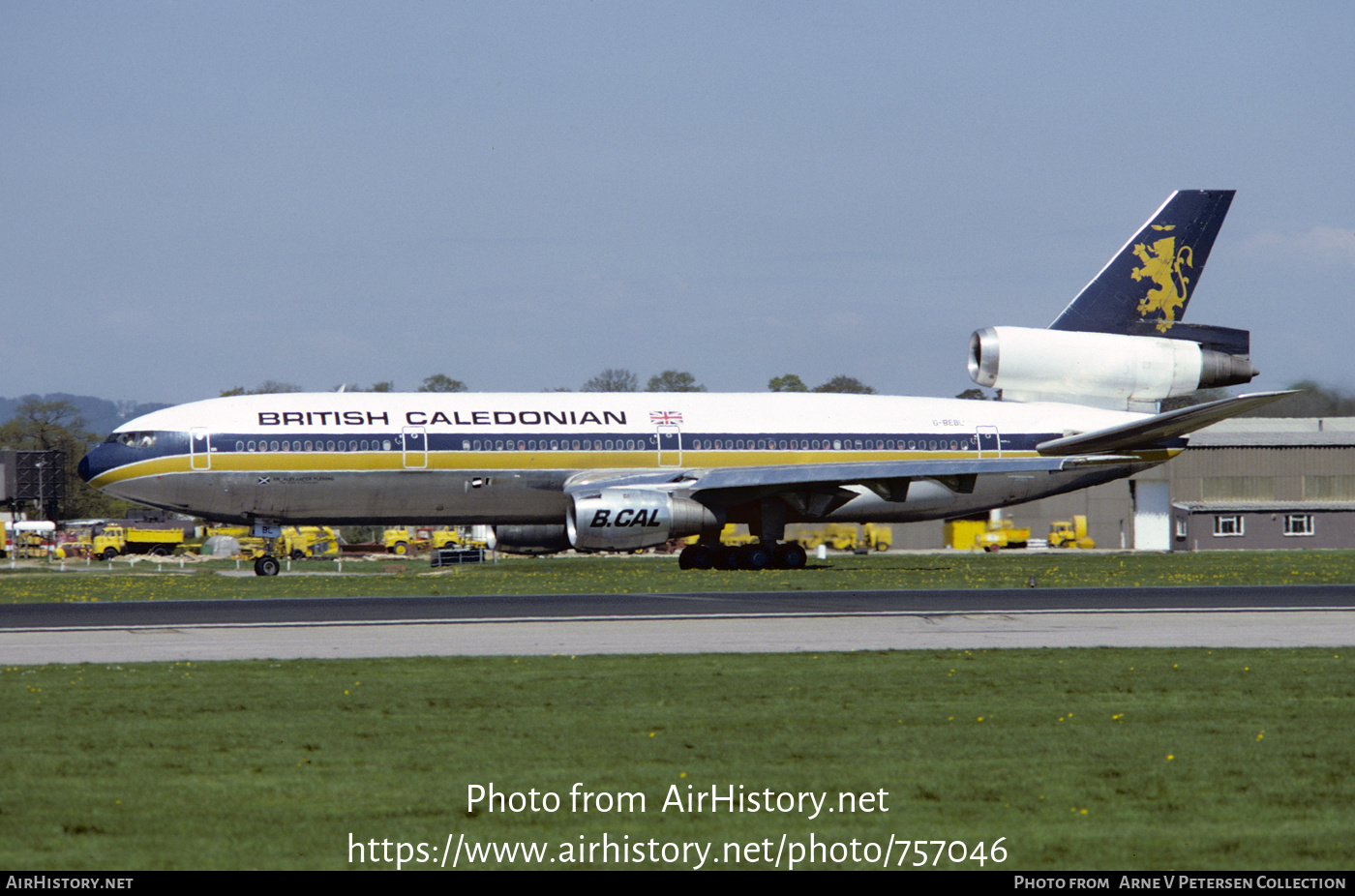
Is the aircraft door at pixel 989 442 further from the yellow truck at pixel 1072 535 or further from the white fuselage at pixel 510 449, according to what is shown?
the yellow truck at pixel 1072 535

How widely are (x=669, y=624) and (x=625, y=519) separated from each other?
13985mm

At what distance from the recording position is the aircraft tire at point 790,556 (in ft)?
134

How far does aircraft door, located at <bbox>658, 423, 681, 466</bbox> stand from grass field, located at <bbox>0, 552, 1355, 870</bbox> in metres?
22.5

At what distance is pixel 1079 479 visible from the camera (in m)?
43.4

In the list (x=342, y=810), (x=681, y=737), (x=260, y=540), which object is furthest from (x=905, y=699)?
(x=260, y=540)

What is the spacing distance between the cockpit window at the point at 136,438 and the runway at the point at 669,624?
11295 mm

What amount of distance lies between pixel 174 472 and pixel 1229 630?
29033mm

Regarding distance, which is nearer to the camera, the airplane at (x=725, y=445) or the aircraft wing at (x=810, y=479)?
the aircraft wing at (x=810, y=479)

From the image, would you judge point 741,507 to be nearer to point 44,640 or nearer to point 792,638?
point 792,638

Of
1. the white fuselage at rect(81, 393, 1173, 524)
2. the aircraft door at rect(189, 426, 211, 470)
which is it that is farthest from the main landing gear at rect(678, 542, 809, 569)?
the aircraft door at rect(189, 426, 211, 470)

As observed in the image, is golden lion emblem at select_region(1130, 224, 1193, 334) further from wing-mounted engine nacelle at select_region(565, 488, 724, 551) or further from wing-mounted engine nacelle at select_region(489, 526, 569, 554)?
wing-mounted engine nacelle at select_region(489, 526, 569, 554)

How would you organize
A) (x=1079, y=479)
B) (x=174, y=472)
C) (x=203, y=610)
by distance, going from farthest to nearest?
1. (x=1079, y=479)
2. (x=174, y=472)
3. (x=203, y=610)

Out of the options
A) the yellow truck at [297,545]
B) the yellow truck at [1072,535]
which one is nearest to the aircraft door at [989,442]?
the yellow truck at [297,545]

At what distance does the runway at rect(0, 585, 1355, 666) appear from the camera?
1861 centimetres
